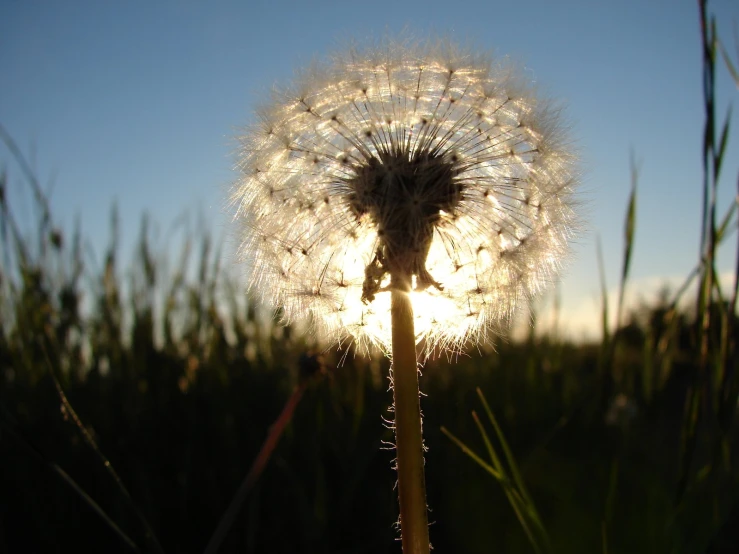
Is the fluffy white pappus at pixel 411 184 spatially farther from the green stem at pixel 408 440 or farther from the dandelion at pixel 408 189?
the green stem at pixel 408 440

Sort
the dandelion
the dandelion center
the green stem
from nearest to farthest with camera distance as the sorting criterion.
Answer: the green stem, the dandelion center, the dandelion

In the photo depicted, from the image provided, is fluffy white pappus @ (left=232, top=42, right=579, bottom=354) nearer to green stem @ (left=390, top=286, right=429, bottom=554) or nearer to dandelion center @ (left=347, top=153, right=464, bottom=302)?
dandelion center @ (left=347, top=153, right=464, bottom=302)

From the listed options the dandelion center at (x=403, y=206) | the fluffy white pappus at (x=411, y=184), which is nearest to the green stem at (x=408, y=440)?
the dandelion center at (x=403, y=206)

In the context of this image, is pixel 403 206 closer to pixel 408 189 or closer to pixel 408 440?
pixel 408 189

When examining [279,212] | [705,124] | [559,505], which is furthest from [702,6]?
[559,505]

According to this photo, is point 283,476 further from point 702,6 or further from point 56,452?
point 702,6

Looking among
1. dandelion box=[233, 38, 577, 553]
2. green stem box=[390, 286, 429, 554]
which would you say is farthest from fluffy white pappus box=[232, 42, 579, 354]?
green stem box=[390, 286, 429, 554]

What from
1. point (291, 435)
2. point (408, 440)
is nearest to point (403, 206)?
point (408, 440)
